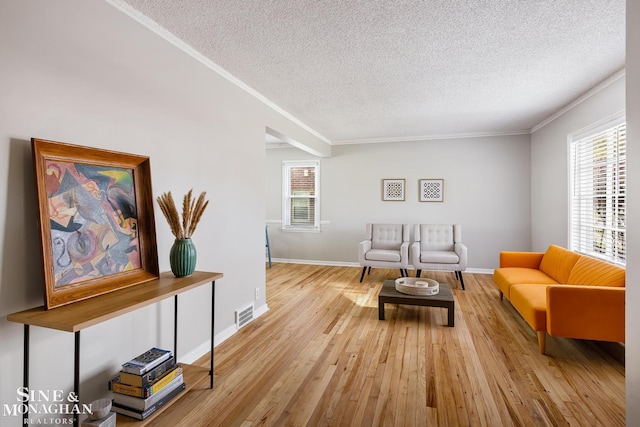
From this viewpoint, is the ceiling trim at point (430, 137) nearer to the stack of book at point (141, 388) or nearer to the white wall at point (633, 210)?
the white wall at point (633, 210)

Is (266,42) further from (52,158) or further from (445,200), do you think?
(445,200)

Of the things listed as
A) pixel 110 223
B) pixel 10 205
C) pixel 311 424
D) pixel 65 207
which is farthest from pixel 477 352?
pixel 10 205

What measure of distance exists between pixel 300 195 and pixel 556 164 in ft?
14.1

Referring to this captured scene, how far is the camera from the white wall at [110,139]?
54.6 inches

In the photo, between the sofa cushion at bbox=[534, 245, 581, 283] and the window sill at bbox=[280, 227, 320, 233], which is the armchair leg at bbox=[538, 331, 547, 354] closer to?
the sofa cushion at bbox=[534, 245, 581, 283]

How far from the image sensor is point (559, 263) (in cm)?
344

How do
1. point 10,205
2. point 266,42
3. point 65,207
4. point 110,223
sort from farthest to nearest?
point 266,42
point 110,223
point 65,207
point 10,205

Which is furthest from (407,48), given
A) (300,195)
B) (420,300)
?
(300,195)

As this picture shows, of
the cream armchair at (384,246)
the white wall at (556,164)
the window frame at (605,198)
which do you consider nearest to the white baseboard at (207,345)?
the cream armchair at (384,246)

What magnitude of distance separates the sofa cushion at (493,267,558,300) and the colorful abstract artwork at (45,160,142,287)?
3600mm

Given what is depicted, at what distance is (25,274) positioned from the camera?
143 cm

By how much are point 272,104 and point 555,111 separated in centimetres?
372

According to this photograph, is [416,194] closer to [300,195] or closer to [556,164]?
[556,164]

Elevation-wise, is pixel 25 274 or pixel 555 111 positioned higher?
pixel 555 111
